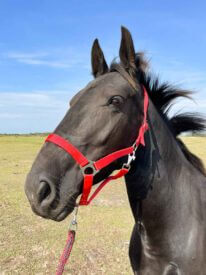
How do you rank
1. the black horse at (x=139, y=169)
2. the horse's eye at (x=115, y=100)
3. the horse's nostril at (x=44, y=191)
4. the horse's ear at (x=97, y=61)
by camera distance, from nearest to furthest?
the horse's nostril at (x=44, y=191) → the black horse at (x=139, y=169) → the horse's eye at (x=115, y=100) → the horse's ear at (x=97, y=61)

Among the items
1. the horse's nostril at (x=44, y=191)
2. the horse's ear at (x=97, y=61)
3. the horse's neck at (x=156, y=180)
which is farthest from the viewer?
the horse's ear at (x=97, y=61)

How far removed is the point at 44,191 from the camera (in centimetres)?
232

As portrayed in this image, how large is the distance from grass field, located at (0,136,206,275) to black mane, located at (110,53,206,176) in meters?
3.99

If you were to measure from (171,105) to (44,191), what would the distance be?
1699mm

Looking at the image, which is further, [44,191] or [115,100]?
[115,100]

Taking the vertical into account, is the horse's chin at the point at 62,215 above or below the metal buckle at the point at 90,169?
below

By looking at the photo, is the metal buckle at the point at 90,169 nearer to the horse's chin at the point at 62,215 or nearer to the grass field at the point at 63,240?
the horse's chin at the point at 62,215

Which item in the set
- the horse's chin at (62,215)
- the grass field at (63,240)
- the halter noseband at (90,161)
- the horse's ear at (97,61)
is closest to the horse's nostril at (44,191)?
the horse's chin at (62,215)

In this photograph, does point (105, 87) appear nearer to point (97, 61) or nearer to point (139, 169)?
point (97, 61)

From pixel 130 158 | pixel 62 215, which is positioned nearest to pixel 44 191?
pixel 62 215

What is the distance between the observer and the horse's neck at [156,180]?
9.25ft

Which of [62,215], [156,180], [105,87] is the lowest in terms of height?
[62,215]

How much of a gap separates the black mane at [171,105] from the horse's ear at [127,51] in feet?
0.55

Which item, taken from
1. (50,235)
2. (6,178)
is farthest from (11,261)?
(6,178)
